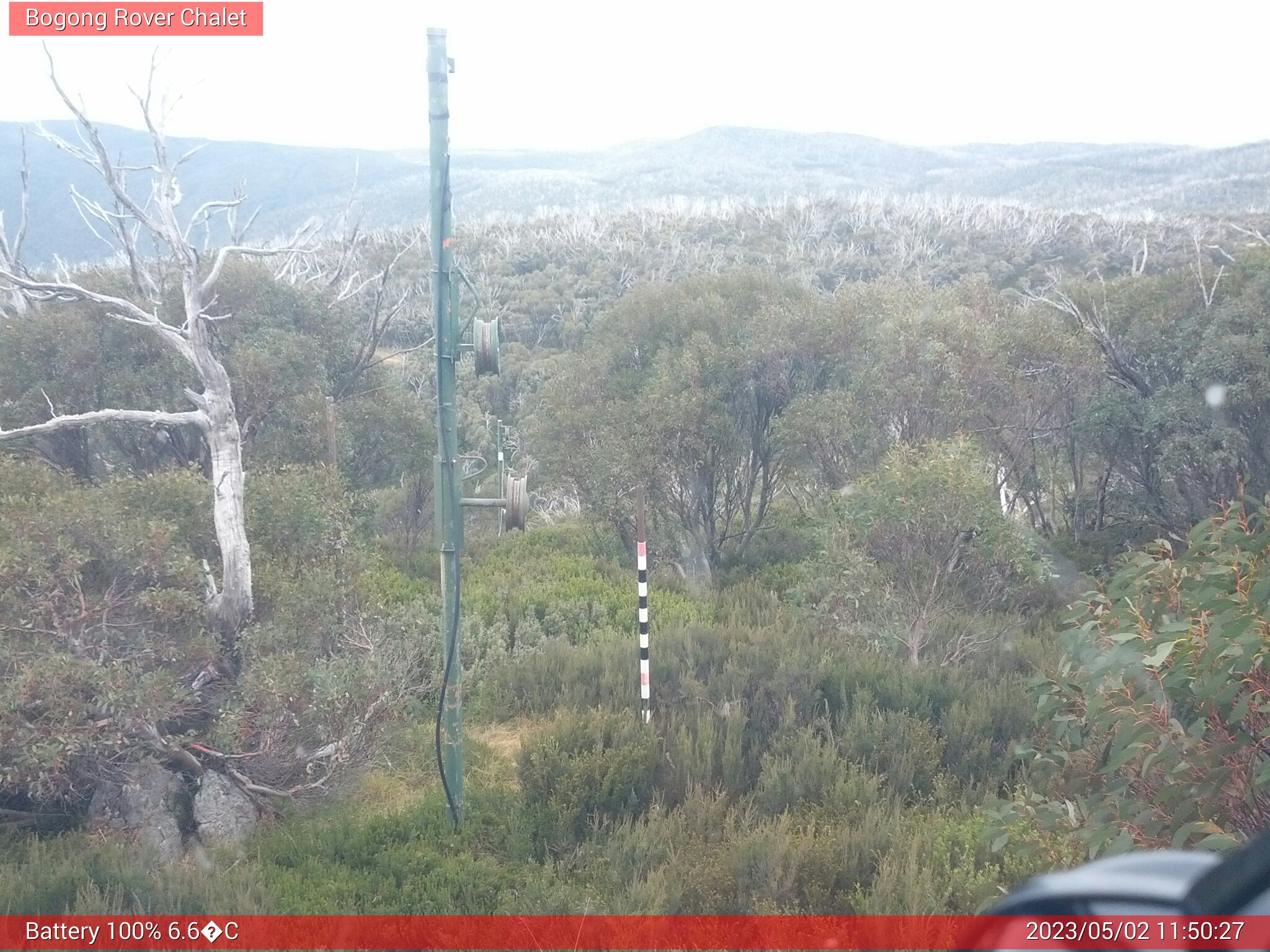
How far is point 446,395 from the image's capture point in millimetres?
5883

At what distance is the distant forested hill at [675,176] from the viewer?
5934 centimetres

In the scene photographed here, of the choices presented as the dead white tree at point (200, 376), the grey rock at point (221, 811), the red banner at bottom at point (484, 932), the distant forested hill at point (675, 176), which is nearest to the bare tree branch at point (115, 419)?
the dead white tree at point (200, 376)

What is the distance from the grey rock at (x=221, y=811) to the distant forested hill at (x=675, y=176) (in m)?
51.3

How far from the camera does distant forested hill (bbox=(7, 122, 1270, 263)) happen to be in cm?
5934

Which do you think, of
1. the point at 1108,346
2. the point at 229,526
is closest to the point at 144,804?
the point at 229,526

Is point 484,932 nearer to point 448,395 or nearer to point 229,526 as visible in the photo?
point 448,395

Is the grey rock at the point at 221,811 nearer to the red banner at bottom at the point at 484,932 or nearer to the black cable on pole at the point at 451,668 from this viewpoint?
the black cable on pole at the point at 451,668

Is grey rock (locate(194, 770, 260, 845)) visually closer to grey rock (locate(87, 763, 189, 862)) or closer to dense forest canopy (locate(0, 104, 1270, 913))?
dense forest canopy (locate(0, 104, 1270, 913))

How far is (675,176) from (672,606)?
79.1 metres

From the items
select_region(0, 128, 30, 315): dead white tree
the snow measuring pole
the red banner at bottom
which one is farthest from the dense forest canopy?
the snow measuring pole

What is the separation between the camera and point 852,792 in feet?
19.3

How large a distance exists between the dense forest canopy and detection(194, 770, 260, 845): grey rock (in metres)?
0.03

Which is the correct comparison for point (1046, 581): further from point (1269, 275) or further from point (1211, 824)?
point (1211, 824)

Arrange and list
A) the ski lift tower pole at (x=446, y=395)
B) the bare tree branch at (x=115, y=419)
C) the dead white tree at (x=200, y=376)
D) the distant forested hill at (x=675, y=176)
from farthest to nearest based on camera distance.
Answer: the distant forested hill at (x=675, y=176) < the dead white tree at (x=200, y=376) < the bare tree branch at (x=115, y=419) < the ski lift tower pole at (x=446, y=395)
